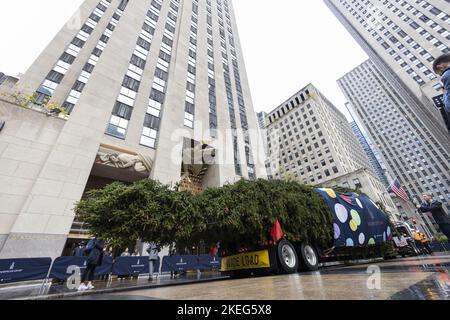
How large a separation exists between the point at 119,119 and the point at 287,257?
63.0ft

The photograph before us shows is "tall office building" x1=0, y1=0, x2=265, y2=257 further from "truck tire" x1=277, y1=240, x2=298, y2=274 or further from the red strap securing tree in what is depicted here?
"truck tire" x1=277, y1=240, x2=298, y2=274

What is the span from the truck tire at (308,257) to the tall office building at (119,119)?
12.2m

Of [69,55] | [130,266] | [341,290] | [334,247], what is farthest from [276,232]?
[69,55]

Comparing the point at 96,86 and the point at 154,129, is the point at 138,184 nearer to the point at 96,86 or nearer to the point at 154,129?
the point at 154,129

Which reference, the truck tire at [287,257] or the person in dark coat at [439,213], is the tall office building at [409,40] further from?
the truck tire at [287,257]

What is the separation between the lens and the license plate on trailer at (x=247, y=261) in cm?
714

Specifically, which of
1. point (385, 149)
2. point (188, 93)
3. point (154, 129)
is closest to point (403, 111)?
point (385, 149)

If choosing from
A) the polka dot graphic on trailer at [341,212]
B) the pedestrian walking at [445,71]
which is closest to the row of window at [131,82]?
the polka dot graphic on trailer at [341,212]

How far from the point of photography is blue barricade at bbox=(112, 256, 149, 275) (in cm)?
1052

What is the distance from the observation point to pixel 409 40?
48375 mm

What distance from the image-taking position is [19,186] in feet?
41.7

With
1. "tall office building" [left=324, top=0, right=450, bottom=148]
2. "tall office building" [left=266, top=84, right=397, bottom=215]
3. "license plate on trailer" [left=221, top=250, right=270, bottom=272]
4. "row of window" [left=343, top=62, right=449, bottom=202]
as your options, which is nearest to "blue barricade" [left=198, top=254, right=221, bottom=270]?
"license plate on trailer" [left=221, top=250, right=270, bottom=272]

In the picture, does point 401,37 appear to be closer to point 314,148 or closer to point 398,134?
point 314,148
